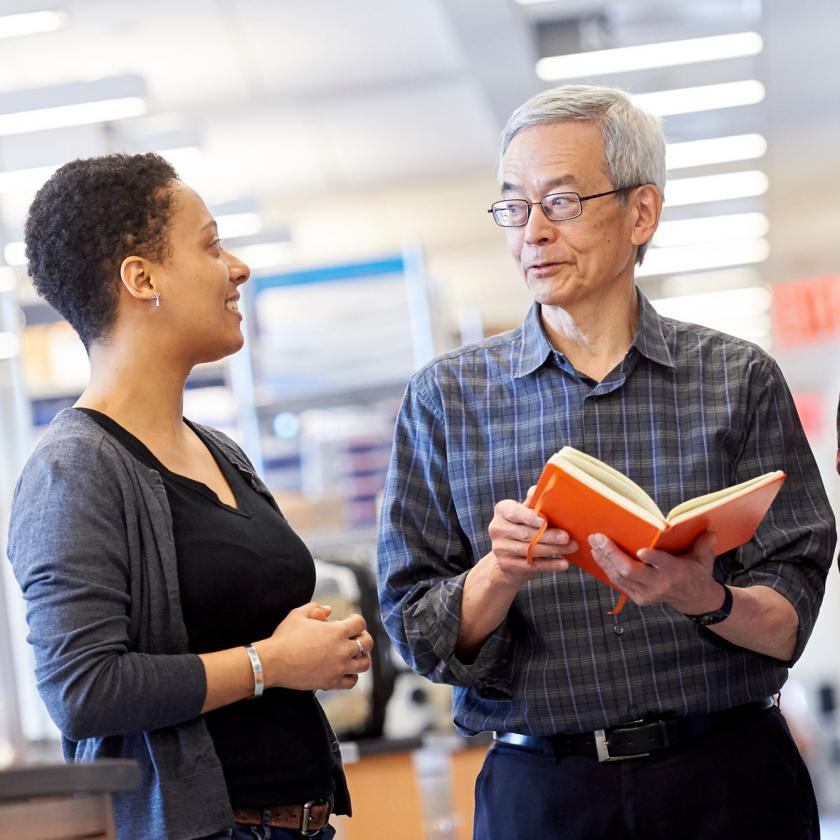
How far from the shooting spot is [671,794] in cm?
189

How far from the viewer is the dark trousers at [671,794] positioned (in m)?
1.89

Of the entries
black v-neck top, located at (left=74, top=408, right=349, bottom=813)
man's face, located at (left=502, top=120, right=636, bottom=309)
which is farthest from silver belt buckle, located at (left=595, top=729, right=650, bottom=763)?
man's face, located at (left=502, top=120, right=636, bottom=309)

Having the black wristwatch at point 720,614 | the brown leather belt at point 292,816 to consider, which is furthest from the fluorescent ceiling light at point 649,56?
the brown leather belt at point 292,816

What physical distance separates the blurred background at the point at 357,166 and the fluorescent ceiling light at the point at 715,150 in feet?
0.09

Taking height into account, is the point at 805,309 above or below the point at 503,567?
above

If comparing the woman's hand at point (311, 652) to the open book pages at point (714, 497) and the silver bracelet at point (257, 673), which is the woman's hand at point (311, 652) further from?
the open book pages at point (714, 497)

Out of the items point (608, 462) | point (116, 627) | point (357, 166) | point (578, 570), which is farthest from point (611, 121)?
point (357, 166)

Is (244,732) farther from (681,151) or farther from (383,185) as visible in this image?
(383,185)

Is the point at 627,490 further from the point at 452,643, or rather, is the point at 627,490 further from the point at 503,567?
the point at 452,643

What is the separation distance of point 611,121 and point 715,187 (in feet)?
24.9

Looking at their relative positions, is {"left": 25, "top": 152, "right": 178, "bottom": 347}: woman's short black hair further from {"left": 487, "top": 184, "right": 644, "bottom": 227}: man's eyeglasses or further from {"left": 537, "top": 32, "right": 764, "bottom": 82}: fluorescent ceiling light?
{"left": 537, "top": 32, "right": 764, "bottom": 82}: fluorescent ceiling light

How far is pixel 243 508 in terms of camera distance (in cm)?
189

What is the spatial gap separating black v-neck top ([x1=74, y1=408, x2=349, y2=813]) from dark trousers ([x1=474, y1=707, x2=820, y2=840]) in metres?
0.31

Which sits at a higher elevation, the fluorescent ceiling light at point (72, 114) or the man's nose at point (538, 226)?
the fluorescent ceiling light at point (72, 114)
